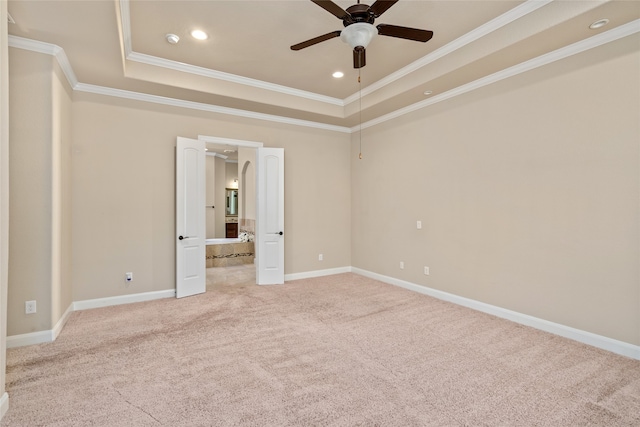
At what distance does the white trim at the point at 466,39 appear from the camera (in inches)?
114

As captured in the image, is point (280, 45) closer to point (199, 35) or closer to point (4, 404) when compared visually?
point (199, 35)

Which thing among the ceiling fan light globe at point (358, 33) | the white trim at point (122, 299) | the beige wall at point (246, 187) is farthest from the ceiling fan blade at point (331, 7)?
the beige wall at point (246, 187)

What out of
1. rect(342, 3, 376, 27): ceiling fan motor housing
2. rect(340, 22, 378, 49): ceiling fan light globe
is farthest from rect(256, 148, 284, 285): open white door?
rect(342, 3, 376, 27): ceiling fan motor housing

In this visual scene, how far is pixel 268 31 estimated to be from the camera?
11.1 ft

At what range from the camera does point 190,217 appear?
15.4 ft

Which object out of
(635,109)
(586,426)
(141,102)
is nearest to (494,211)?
(635,109)

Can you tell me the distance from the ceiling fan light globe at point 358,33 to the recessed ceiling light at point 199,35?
5.55ft

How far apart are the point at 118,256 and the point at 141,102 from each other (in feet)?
7.02

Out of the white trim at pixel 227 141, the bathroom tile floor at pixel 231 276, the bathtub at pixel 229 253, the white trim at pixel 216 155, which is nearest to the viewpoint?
the white trim at pixel 227 141

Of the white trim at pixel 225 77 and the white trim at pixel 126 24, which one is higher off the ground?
the white trim at pixel 225 77

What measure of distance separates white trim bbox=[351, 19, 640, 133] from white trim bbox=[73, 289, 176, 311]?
4548 mm

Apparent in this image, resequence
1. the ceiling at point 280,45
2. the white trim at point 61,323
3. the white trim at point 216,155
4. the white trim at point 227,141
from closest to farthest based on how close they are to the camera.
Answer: the ceiling at point 280,45 < the white trim at point 61,323 < the white trim at point 227,141 < the white trim at point 216,155

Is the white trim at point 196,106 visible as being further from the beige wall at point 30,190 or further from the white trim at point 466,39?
the white trim at point 466,39

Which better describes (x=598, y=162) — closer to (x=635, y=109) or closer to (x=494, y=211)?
(x=635, y=109)
